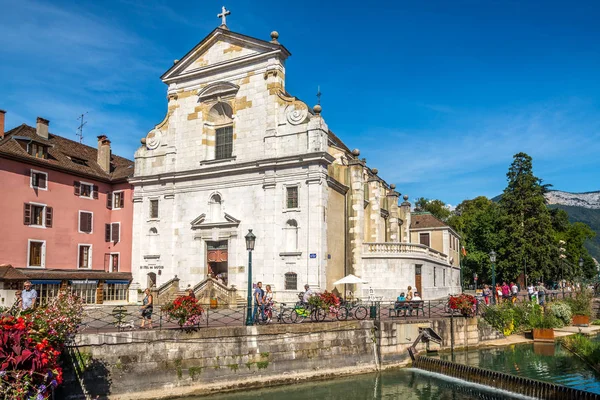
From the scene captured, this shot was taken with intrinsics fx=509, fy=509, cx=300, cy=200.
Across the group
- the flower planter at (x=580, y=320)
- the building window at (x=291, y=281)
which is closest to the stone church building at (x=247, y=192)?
the building window at (x=291, y=281)

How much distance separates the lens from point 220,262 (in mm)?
36094

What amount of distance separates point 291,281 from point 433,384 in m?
13.5

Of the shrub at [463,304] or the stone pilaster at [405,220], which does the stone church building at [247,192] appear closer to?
the shrub at [463,304]

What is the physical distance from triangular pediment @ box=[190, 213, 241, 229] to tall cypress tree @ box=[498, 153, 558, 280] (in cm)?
3259

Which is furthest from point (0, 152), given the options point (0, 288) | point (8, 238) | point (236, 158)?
point (236, 158)

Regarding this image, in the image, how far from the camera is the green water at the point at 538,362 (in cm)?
2003

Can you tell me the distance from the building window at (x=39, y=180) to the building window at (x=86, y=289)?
23.2 feet

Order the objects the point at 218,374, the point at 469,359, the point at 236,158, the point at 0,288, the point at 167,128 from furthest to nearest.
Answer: the point at 167,128 < the point at 236,158 < the point at 0,288 < the point at 469,359 < the point at 218,374

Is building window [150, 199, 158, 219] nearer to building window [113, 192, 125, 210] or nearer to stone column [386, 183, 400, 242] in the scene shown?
building window [113, 192, 125, 210]

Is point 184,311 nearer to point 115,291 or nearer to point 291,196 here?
point 291,196

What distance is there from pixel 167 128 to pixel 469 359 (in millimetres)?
27117

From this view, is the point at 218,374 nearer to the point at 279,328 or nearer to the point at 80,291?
the point at 279,328

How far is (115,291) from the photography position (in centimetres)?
3869

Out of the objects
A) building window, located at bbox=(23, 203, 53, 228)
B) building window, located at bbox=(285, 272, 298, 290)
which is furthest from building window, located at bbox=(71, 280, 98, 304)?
building window, located at bbox=(285, 272, 298, 290)
